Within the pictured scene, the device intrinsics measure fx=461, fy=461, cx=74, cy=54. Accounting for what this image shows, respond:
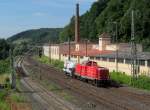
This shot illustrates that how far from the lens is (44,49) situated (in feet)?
614

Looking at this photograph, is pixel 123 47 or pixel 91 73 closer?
pixel 91 73

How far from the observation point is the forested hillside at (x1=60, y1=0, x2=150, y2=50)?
114m

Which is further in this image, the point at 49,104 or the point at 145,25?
the point at 145,25

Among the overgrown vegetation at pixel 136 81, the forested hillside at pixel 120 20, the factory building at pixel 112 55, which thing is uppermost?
the forested hillside at pixel 120 20

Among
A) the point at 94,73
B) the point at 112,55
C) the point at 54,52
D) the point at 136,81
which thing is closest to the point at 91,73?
the point at 94,73

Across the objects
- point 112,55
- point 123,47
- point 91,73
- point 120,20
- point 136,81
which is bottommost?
point 136,81

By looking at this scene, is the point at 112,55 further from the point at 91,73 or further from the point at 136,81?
the point at 136,81

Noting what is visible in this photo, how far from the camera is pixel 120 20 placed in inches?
4998

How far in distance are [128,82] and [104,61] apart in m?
17.9

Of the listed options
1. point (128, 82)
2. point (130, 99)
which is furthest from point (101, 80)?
point (130, 99)

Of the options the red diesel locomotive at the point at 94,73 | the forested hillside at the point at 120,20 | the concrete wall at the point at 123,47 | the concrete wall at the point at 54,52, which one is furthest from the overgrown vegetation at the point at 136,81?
the concrete wall at the point at 54,52

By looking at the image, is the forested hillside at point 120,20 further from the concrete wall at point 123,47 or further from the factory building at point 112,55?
the factory building at point 112,55

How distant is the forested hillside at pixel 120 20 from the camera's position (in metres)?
114

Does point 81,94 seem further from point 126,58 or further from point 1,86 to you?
point 126,58
